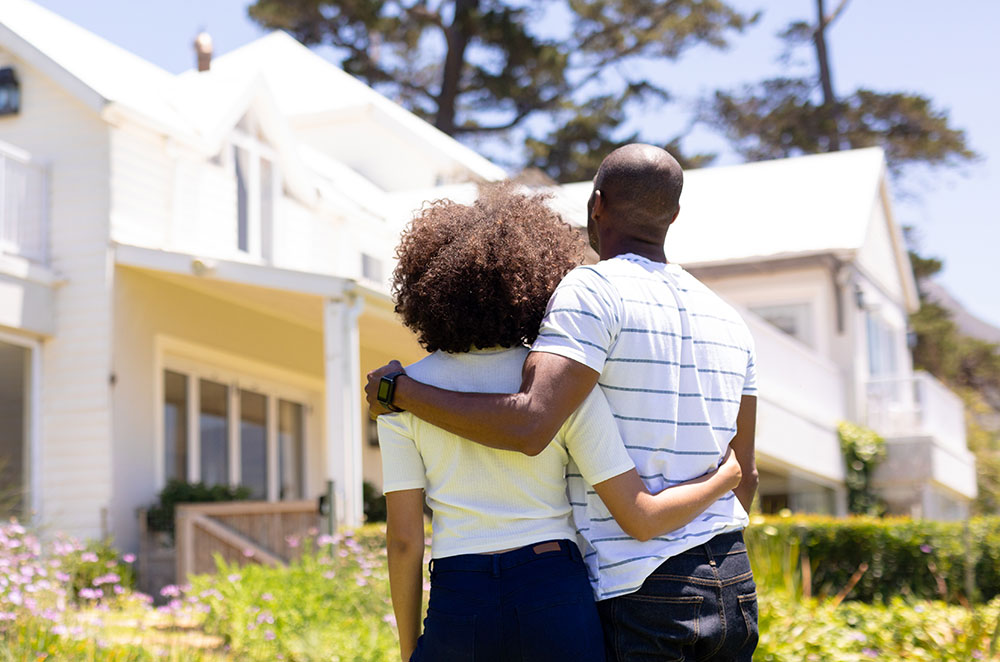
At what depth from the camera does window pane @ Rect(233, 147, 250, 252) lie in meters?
12.8

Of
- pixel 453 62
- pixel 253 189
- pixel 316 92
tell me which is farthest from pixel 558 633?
pixel 453 62

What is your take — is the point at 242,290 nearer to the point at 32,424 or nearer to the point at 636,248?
the point at 32,424

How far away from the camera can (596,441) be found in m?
2.29

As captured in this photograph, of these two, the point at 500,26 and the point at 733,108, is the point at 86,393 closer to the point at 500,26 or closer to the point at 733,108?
the point at 500,26

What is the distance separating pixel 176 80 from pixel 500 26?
13766 millimetres

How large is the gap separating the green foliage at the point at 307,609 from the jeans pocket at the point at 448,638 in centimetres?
332

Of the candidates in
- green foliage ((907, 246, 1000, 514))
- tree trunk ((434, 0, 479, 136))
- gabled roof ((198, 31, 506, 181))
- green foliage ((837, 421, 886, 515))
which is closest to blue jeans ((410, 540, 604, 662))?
green foliage ((837, 421, 886, 515))

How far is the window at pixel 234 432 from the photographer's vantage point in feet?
37.6

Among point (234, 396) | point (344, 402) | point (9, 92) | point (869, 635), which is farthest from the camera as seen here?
point (234, 396)

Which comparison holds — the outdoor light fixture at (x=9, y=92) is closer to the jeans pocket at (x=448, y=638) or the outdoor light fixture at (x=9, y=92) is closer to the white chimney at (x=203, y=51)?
the white chimney at (x=203, y=51)

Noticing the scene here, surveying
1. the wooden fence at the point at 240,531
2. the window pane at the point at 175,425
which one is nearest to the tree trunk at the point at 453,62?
the window pane at the point at 175,425

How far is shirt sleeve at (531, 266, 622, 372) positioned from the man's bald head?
0.22 m

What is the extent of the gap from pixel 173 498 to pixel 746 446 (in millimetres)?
8663

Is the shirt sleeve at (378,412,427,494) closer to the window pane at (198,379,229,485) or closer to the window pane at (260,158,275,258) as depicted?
the window pane at (198,379,229,485)
